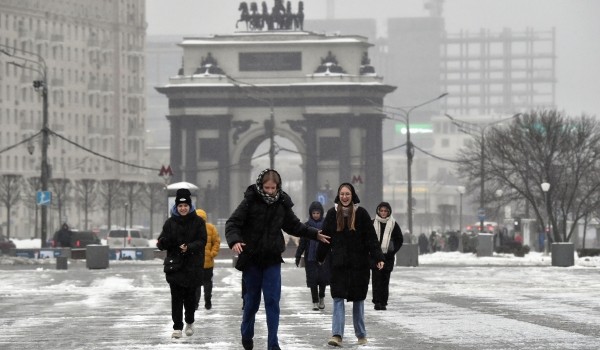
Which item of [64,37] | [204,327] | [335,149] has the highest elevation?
[64,37]

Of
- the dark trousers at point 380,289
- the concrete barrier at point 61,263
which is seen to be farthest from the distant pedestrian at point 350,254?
the concrete barrier at point 61,263

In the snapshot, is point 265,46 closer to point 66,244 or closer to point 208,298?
point 66,244

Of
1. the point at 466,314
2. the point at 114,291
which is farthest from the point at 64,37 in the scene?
the point at 466,314

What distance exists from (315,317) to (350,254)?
6.58 meters

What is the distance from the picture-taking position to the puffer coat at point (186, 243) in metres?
25.6

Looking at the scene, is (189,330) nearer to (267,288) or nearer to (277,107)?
(267,288)

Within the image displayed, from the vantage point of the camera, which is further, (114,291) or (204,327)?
(114,291)

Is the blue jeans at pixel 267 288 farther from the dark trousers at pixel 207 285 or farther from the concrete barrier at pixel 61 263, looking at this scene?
the concrete barrier at pixel 61 263

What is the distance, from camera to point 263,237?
2225 centimetres

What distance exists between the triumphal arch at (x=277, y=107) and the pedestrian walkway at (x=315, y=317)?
8506 cm

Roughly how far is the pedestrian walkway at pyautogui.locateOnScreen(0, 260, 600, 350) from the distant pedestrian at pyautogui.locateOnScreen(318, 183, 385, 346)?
57 centimetres

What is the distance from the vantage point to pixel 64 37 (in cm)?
19938

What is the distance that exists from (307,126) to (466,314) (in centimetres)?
10624

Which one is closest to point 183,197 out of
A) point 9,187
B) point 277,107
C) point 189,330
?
point 189,330
